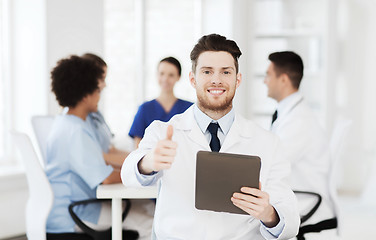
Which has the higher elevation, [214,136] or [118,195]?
[214,136]

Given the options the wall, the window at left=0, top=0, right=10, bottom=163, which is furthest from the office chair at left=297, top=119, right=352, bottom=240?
the window at left=0, top=0, right=10, bottom=163

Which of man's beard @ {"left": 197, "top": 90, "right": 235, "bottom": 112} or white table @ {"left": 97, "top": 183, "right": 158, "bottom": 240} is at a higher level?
man's beard @ {"left": 197, "top": 90, "right": 235, "bottom": 112}

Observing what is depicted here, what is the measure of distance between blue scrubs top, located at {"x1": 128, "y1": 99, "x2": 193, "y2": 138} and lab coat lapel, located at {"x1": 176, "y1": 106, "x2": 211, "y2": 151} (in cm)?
154

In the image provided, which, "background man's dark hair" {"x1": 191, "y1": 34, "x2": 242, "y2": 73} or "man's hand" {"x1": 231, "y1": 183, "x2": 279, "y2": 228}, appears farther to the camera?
"background man's dark hair" {"x1": 191, "y1": 34, "x2": 242, "y2": 73}

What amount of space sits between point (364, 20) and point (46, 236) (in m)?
4.96

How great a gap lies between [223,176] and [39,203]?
119 centimetres

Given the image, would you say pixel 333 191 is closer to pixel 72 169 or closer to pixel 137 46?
pixel 72 169

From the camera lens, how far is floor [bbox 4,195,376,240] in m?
4.38

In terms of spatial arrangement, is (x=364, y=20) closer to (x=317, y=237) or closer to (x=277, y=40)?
(x=277, y=40)

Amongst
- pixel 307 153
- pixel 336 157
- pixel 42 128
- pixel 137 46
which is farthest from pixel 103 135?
pixel 137 46

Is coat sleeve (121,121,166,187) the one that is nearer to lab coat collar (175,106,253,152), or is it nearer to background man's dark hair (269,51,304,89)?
lab coat collar (175,106,253,152)

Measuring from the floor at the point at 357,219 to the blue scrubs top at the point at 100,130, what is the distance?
1.23 m

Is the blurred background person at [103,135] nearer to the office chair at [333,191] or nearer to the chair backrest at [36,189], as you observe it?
the chair backrest at [36,189]

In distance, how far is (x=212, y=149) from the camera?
1765 mm
